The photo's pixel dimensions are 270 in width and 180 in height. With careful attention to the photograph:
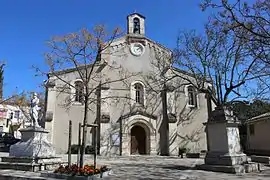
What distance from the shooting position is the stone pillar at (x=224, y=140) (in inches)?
484

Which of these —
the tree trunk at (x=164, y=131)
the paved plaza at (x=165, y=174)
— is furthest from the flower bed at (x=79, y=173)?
the tree trunk at (x=164, y=131)

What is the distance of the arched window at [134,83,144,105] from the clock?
11.0 ft

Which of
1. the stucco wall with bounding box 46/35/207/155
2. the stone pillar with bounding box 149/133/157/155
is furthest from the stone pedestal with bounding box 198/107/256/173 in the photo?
the stone pillar with bounding box 149/133/157/155

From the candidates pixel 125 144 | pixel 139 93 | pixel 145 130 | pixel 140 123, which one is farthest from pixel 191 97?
pixel 125 144

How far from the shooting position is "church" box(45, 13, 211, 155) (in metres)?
24.2

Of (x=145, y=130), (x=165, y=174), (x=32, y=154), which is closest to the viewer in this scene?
(x=165, y=174)

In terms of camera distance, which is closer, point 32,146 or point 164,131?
point 32,146

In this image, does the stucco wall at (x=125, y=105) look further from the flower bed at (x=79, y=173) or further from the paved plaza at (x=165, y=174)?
the flower bed at (x=79, y=173)

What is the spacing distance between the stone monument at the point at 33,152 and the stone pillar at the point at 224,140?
7.83 m

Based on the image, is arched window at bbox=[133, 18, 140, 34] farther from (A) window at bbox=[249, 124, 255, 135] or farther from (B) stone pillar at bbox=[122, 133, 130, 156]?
(A) window at bbox=[249, 124, 255, 135]

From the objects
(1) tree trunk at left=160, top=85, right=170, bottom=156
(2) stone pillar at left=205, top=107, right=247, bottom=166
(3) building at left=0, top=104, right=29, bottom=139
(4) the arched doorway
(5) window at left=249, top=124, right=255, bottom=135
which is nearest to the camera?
(2) stone pillar at left=205, top=107, right=247, bottom=166

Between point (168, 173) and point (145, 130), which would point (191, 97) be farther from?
point (168, 173)

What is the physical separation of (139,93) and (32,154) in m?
15.1

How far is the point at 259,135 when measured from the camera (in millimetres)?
24453
